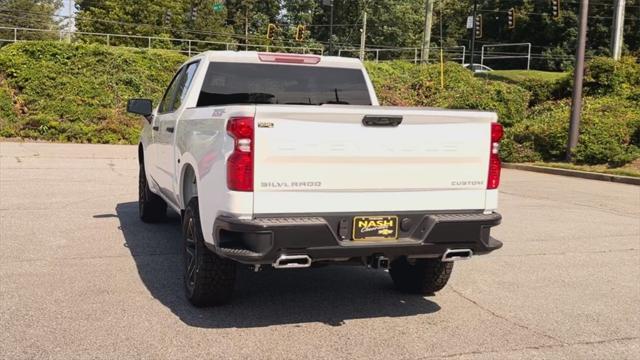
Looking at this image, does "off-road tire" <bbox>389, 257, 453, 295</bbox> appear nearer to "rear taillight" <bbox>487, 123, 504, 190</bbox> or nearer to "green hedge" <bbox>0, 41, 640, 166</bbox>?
"rear taillight" <bbox>487, 123, 504, 190</bbox>

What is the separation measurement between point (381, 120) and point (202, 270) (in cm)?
170

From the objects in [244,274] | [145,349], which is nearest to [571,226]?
[244,274]

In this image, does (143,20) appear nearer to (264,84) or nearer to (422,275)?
(264,84)

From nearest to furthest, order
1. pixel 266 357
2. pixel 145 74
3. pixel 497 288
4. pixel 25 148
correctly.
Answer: pixel 266 357 < pixel 497 288 < pixel 25 148 < pixel 145 74

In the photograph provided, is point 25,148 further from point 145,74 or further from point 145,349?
point 145,349

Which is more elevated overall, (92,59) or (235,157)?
(92,59)

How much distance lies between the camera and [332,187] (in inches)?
169

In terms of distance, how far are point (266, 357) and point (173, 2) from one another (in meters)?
66.0

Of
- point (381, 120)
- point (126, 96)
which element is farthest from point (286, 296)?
point (126, 96)

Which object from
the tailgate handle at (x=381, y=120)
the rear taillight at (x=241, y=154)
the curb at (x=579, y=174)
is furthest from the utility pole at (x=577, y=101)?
the rear taillight at (x=241, y=154)

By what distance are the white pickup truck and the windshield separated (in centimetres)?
104

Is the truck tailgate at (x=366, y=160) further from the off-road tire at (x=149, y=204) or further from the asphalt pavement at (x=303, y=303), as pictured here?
the off-road tire at (x=149, y=204)

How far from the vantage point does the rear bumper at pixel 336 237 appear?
13.5ft

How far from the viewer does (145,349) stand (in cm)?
415
